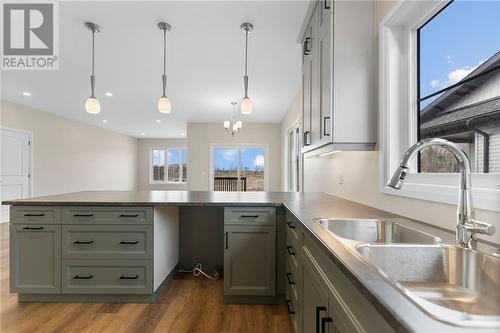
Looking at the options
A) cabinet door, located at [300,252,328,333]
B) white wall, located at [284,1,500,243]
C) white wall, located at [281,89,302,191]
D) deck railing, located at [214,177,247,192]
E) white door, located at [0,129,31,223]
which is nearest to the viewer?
cabinet door, located at [300,252,328,333]

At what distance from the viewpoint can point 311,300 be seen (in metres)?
1.31

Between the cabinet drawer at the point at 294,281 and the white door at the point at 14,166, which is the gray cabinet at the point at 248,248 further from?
the white door at the point at 14,166

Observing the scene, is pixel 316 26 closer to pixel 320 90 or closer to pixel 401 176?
pixel 320 90

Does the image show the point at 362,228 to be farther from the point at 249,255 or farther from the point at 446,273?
the point at 249,255

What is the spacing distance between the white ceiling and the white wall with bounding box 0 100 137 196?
44 centimetres

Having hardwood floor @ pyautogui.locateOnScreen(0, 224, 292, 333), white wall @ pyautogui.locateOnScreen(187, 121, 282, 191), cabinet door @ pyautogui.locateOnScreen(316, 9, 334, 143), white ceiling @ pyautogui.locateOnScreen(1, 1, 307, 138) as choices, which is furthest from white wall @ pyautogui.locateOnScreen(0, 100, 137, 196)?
cabinet door @ pyautogui.locateOnScreen(316, 9, 334, 143)

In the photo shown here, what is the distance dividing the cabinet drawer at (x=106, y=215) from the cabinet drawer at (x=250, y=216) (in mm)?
671

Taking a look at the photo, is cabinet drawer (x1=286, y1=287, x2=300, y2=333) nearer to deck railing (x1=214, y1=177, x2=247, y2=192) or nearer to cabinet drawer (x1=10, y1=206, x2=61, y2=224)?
cabinet drawer (x1=10, y1=206, x2=61, y2=224)

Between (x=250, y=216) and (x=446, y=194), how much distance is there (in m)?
1.39

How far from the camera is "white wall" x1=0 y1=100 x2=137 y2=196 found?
6297 millimetres

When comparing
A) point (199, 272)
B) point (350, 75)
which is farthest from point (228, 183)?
point (350, 75)

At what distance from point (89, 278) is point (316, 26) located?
9.45 feet

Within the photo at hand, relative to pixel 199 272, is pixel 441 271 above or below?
above

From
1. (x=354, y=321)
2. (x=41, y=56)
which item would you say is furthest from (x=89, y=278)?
(x=41, y=56)
